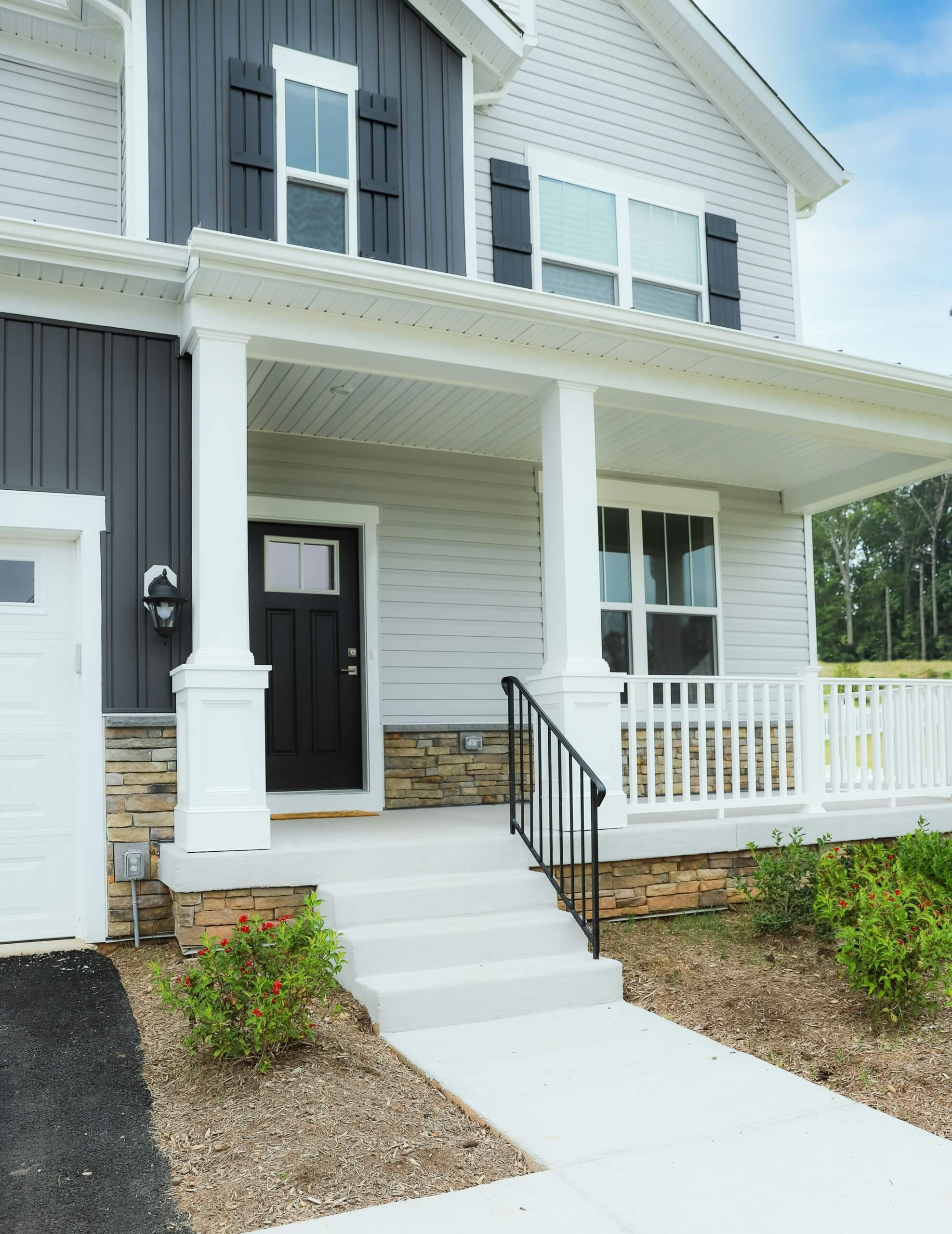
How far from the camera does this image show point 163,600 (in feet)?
17.8

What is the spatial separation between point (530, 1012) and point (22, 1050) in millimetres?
2017

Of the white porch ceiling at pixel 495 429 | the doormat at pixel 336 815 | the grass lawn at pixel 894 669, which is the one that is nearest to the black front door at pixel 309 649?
the doormat at pixel 336 815

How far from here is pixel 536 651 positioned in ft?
26.7

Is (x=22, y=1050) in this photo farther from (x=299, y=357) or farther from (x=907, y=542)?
(x=907, y=542)

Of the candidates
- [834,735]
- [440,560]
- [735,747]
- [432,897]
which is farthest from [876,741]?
[432,897]

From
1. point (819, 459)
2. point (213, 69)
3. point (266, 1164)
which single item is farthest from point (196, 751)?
point (819, 459)

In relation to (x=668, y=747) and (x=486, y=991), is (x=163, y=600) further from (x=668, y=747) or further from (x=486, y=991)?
(x=668, y=747)

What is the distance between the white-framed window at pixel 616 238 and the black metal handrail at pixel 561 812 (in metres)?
3.64

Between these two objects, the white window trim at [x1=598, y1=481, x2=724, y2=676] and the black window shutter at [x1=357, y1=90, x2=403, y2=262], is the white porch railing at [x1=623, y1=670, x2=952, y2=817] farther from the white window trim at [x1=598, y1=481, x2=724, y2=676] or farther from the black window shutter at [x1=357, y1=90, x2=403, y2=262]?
the black window shutter at [x1=357, y1=90, x2=403, y2=262]

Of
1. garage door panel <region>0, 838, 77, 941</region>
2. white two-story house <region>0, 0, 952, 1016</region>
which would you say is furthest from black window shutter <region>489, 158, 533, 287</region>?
garage door panel <region>0, 838, 77, 941</region>

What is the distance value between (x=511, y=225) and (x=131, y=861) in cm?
514

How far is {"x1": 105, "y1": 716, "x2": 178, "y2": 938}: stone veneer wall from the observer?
5387mm

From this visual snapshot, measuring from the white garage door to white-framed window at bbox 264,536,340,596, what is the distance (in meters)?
1.94

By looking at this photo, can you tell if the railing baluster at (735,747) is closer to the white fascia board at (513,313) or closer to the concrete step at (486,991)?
the concrete step at (486,991)
